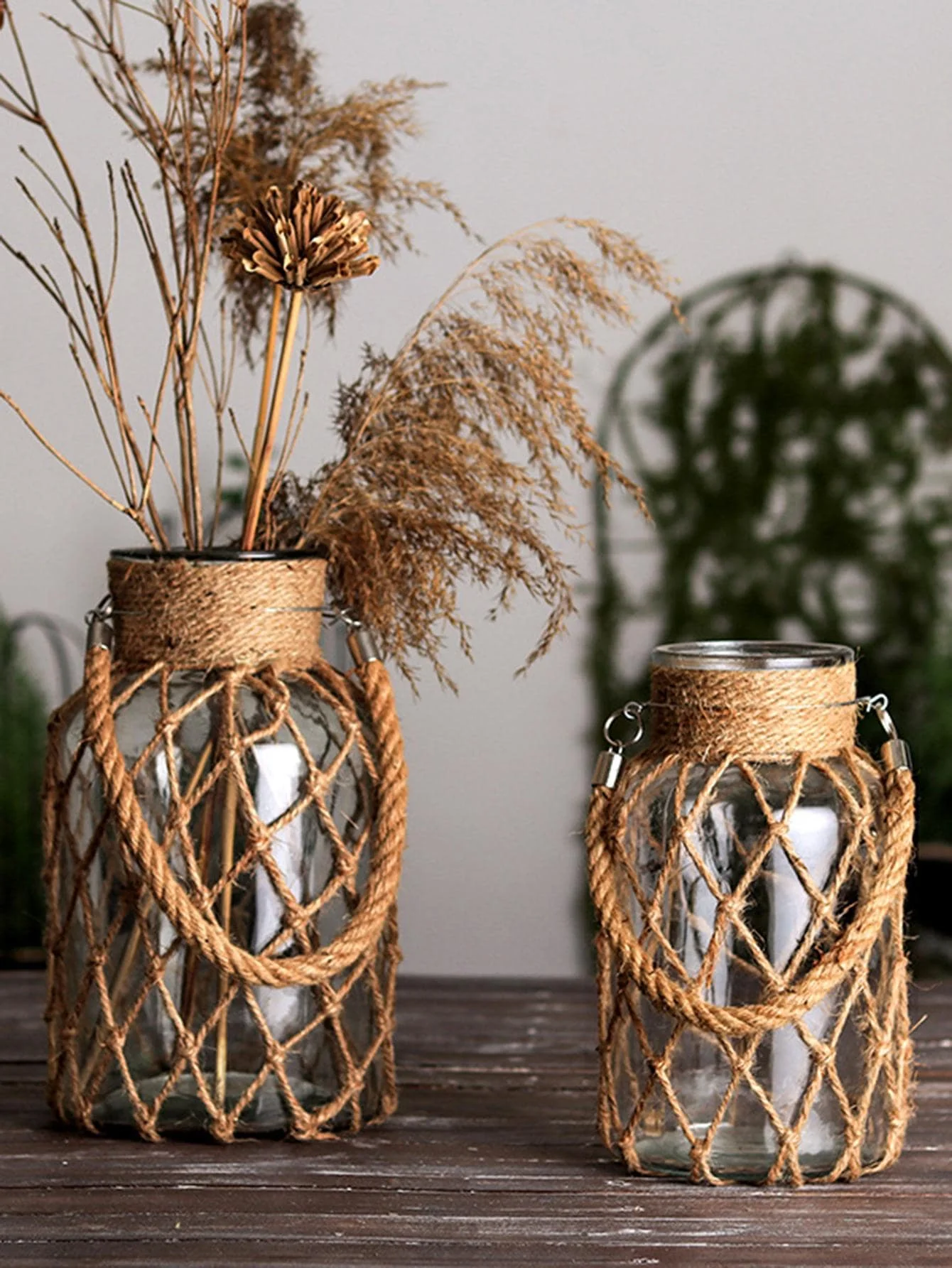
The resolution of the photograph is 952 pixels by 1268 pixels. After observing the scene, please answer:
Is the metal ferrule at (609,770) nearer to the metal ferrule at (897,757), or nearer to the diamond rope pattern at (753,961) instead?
the diamond rope pattern at (753,961)

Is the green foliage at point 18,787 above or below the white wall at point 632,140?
below

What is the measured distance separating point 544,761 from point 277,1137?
895mm

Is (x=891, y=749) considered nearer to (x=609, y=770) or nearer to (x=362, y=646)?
(x=609, y=770)

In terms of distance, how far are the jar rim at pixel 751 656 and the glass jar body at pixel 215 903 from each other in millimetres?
187

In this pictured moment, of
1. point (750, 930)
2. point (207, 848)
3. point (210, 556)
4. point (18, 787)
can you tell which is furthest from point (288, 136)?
point (18, 787)

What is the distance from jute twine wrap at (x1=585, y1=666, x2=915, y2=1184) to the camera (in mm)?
849

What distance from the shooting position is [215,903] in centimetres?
93

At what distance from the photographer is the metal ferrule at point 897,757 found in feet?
2.90

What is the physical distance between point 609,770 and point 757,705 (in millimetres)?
88

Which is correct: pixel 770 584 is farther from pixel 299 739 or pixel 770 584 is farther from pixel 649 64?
pixel 299 739

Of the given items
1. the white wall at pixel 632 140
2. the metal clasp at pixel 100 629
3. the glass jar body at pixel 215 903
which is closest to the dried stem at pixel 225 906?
the glass jar body at pixel 215 903

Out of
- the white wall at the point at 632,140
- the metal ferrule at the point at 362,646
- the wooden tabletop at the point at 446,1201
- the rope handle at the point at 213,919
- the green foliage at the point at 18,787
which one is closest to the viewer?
the wooden tabletop at the point at 446,1201

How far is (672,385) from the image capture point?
178 centimetres

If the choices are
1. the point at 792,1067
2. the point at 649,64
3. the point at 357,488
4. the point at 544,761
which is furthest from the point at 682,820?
the point at 649,64
